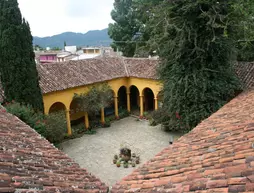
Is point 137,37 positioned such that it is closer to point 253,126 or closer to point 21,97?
point 21,97

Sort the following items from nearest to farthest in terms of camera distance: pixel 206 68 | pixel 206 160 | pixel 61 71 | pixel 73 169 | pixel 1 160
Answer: pixel 1 160 < pixel 206 160 < pixel 73 169 < pixel 206 68 < pixel 61 71

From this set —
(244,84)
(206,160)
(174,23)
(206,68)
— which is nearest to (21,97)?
(174,23)

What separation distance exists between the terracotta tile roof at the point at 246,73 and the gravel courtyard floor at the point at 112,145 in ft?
20.4

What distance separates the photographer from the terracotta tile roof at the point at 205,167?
344 centimetres

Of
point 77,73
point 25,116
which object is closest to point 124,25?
point 77,73

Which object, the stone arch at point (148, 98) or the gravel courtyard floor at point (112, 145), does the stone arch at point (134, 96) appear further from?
the gravel courtyard floor at point (112, 145)

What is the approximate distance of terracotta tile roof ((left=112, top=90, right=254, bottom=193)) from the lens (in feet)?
11.3

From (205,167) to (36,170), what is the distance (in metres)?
3.20

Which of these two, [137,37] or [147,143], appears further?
[137,37]

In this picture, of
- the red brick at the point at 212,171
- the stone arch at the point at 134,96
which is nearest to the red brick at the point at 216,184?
the red brick at the point at 212,171

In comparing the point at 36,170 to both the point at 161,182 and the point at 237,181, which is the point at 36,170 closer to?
the point at 161,182

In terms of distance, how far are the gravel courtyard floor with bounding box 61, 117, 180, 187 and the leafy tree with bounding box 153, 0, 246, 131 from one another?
3292mm

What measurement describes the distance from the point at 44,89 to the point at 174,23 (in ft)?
33.3

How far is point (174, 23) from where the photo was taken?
46.9 feet
